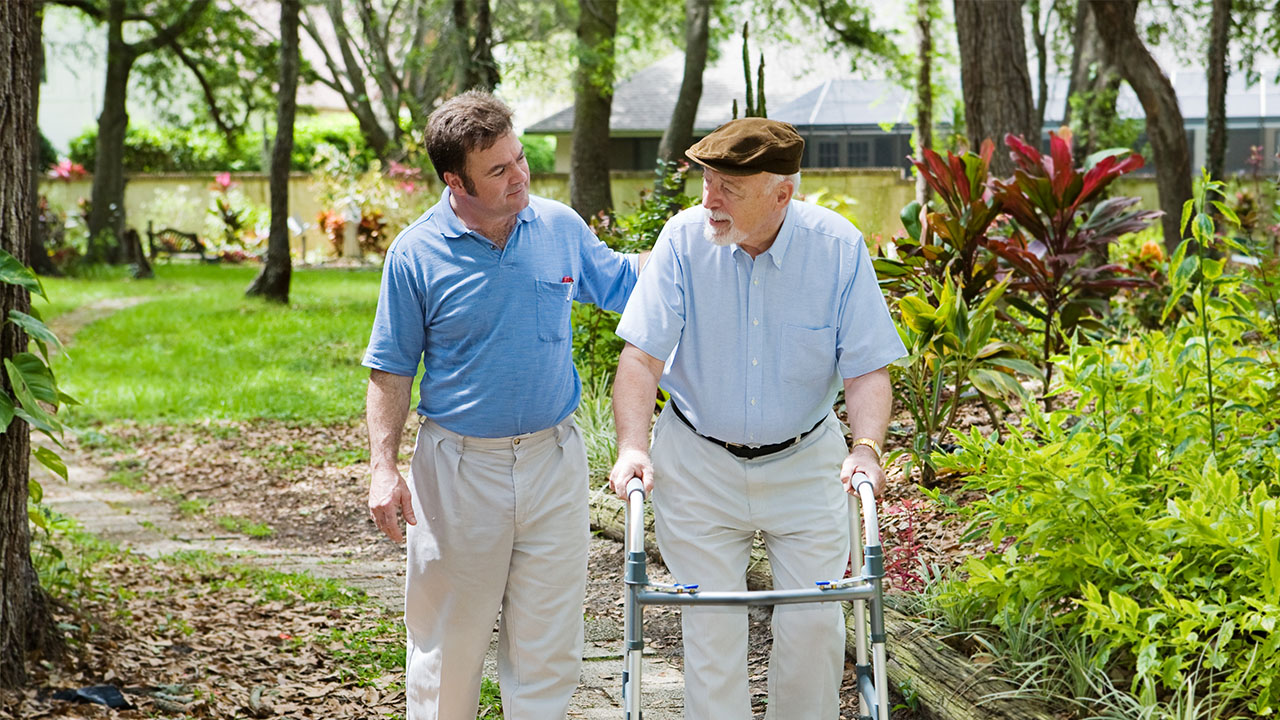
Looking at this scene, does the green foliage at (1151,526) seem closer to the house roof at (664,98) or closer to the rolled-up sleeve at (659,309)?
the rolled-up sleeve at (659,309)

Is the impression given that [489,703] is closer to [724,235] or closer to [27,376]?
[27,376]

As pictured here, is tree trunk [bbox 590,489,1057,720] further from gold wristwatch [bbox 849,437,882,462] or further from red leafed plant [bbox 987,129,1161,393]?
red leafed plant [bbox 987,129,1161,393]

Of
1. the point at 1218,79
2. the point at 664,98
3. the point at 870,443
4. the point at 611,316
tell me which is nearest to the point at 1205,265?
the point at 870,443

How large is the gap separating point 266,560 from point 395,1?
2504cm

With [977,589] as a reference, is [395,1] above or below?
above

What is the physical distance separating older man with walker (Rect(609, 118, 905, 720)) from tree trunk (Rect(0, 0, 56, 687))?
7.22ft

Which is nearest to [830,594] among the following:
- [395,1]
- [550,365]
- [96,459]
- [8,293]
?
[550,365]

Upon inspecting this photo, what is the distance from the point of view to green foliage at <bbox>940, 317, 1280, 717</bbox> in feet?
9.93

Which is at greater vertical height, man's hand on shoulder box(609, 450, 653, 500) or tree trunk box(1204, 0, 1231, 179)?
tree trunk box(1204, 0, 1231, 179)

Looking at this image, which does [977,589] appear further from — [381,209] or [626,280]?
[381,209]

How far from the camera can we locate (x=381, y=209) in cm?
2275

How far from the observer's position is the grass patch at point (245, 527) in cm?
682

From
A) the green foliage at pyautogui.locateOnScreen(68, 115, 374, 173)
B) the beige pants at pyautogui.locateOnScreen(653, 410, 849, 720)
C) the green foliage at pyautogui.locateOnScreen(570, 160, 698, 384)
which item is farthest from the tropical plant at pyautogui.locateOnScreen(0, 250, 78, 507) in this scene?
the green foliage at pyautogui.locateOnScreen(68, 115, 374, 173)

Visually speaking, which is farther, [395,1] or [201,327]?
[395,1]
